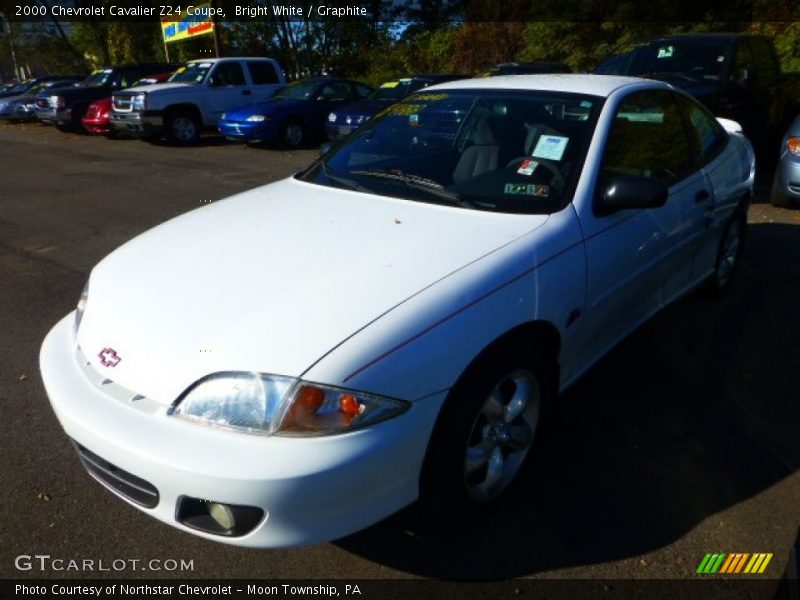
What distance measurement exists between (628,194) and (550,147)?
1.51 feet

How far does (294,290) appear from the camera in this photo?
230 cm

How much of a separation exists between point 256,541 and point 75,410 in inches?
30.3

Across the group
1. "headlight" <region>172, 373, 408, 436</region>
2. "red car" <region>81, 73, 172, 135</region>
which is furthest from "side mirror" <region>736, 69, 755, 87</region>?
"red car" <region>81, 73, 172, 135</region>

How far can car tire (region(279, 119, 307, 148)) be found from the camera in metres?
13.2

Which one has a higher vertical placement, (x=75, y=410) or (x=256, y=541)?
(x=75, y=410)

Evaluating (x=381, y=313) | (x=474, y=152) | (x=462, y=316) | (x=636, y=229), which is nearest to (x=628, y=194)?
(x=636, y=229)

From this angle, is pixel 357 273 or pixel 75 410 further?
pixel 357 273

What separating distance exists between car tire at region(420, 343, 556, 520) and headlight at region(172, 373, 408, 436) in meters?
0.28

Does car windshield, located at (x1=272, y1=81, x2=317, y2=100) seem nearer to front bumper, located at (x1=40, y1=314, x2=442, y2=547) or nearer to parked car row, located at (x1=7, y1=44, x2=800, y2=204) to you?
parked car row, located at (x1=7, y1=44, x2=800, y2=204)

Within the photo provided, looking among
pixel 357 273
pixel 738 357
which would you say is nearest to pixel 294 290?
pixel 357 273

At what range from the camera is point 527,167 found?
119 inches

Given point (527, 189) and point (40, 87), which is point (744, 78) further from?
point (40, 87)

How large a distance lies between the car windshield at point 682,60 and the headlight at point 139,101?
32.4ft

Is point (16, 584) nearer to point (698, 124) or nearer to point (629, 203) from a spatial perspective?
point (629, 203)
